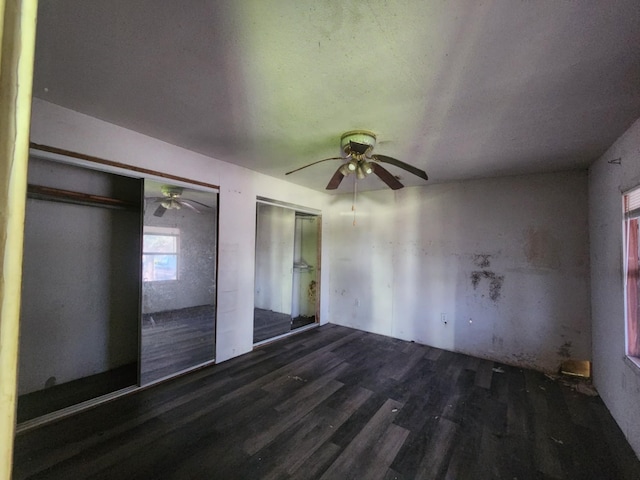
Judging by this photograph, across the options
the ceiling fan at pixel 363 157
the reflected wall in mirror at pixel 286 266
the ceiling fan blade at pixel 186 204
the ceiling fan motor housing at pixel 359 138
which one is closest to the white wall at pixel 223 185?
the ceiling fan blade at pixel 186 204

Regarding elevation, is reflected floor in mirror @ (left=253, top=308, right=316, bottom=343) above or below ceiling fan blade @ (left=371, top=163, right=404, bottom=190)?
below

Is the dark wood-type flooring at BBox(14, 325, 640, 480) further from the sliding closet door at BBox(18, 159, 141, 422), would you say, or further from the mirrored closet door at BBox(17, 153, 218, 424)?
the sliding closet door at BBox(18, 159, 141, 422)

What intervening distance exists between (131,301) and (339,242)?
3233 mm

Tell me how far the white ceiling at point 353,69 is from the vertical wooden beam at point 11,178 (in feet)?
3.93

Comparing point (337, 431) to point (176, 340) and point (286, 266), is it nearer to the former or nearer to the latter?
point (176, 340)

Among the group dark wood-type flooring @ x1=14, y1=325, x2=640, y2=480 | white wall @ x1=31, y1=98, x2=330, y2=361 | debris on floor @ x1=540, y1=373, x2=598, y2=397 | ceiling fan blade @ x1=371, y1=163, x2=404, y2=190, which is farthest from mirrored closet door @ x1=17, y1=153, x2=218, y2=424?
debris on floor @ x1=540, y1=373, x2=598, y2=397

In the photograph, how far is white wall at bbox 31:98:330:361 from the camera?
2.19 m

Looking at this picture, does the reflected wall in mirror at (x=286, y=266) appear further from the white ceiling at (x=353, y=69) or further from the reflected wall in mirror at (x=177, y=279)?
the white ceiling at (x=353, y=69)

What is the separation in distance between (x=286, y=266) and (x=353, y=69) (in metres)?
3.86

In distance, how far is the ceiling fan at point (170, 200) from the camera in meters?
2.78

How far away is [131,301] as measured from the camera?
312 cm

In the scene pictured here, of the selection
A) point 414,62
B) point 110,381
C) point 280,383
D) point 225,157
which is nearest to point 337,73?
point 414,62

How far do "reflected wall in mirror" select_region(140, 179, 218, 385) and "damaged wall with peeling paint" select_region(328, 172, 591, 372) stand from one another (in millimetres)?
2516

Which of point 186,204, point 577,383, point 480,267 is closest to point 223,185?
point 186,204
